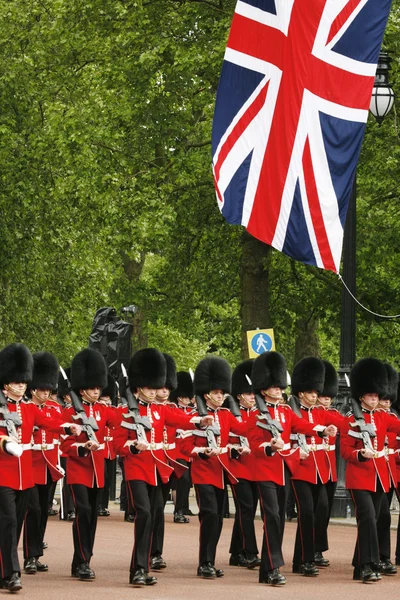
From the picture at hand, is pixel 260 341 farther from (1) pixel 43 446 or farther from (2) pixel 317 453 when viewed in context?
(1) pixel 43 446

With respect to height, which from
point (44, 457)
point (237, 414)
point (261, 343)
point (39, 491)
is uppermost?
point (261, 343)

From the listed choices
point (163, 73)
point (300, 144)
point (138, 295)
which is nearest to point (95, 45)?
point (163, 73)

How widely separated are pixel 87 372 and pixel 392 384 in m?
2.77

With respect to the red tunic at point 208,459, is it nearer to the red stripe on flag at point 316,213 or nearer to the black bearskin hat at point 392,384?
the black bearskin hat at point 392,384

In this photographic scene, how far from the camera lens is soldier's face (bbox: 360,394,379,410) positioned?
12805 millimetres

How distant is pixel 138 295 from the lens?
3353cm

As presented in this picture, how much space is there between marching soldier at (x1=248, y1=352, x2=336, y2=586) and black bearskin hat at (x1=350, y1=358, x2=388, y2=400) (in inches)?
16.4

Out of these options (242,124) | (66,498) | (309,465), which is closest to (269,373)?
(309,465)

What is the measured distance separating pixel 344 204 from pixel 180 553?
12.5ft

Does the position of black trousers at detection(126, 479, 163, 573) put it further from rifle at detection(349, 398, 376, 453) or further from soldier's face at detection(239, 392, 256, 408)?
soldier's face at detection(239, 392, 256, 408)

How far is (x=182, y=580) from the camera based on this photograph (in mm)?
12273

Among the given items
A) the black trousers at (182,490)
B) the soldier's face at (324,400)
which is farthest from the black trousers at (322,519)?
the black trousers at (182,490)

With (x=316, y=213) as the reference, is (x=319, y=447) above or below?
below

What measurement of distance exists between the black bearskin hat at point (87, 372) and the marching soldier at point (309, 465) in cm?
182
